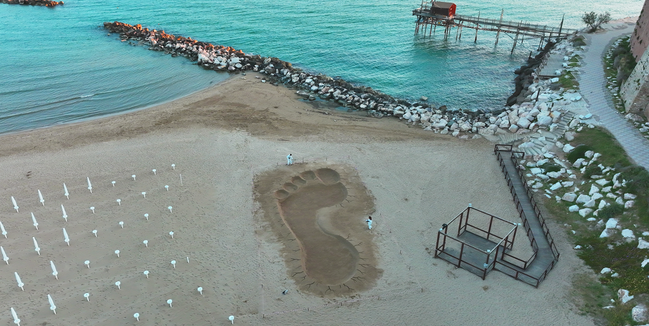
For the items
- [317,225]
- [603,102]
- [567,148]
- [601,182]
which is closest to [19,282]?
[317,225]

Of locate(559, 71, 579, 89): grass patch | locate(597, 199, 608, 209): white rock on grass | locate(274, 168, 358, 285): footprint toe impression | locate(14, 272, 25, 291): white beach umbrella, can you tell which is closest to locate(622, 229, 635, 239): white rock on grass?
locate(597, 199, 608, 209): white rock on grass

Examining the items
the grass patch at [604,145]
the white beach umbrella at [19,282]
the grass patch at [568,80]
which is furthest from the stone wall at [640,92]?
the white beach umbrella at [19,282]

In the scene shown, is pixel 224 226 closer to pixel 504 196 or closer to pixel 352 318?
pixel 352 318

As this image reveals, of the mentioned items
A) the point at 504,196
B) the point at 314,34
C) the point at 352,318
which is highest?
the point at 314,34

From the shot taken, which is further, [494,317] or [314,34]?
[314,34]

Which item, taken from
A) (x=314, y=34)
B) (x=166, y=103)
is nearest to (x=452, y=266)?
(x=166, y=103)

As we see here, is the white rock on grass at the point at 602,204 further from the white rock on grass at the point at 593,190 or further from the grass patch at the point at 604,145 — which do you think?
the grass patch at the point at 604,145
